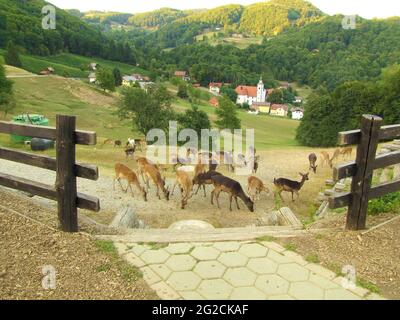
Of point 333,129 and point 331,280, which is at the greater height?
point 331,280

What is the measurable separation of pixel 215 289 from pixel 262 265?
0.84m

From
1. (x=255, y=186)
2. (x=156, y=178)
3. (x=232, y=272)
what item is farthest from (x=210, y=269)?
(x=156, y=178)

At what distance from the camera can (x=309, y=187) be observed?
1419 centimetres

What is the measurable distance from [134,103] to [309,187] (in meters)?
17.7

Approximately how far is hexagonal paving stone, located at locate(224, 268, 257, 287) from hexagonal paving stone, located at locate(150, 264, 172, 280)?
73 cm

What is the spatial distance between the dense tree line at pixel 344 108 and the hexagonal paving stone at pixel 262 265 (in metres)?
33.8

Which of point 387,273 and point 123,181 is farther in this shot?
point 123,181

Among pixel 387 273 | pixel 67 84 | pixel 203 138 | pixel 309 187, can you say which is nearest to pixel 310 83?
pixel 67 84

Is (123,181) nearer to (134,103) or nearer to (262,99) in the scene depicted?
(134,103)

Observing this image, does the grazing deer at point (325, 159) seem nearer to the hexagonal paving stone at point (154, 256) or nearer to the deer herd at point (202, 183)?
the deer herd at point (202, 183)

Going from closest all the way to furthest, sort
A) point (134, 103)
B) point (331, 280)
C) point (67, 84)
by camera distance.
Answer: point (331, 280) → point (134, 103) → point (67, 84)

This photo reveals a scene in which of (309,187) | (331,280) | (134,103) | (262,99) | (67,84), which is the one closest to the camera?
(331,280)

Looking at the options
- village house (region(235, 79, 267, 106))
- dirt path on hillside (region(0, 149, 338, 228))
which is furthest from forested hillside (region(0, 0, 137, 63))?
dirt path on hillside (region(0, 149, 338, 228))

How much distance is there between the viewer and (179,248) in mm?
5074
